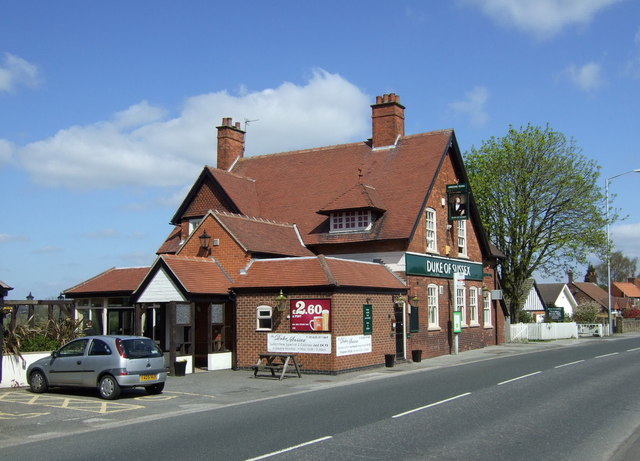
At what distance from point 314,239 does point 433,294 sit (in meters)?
6.06

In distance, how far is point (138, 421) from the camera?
1354cm

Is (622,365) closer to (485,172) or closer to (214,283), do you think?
(214,283)

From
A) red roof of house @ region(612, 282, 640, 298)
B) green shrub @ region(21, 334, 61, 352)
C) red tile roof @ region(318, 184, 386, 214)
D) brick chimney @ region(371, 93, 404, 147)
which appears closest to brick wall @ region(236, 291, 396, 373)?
red tile roof @ region(318, 184, 386, 214)

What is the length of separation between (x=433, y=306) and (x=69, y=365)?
18.0m

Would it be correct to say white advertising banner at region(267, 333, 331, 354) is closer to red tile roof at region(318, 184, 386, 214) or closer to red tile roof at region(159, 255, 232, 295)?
red tile roof at region(159, 255, 232, 295)

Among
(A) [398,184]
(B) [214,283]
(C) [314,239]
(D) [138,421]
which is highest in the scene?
(A) [398,184]

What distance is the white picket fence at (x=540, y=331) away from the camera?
45044 mm

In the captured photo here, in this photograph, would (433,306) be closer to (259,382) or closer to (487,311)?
(487,311)

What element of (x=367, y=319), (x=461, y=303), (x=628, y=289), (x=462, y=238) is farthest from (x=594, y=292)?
(x=367, y=319)

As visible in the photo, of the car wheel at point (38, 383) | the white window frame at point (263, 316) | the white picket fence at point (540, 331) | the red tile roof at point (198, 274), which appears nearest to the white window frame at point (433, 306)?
the white window frame at point (263, 316)

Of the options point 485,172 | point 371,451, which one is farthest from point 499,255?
point 371,451

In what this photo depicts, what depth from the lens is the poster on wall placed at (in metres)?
23.3

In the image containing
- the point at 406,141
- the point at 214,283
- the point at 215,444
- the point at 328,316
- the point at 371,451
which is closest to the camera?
the point at 371,451

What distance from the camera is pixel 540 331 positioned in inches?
1875
